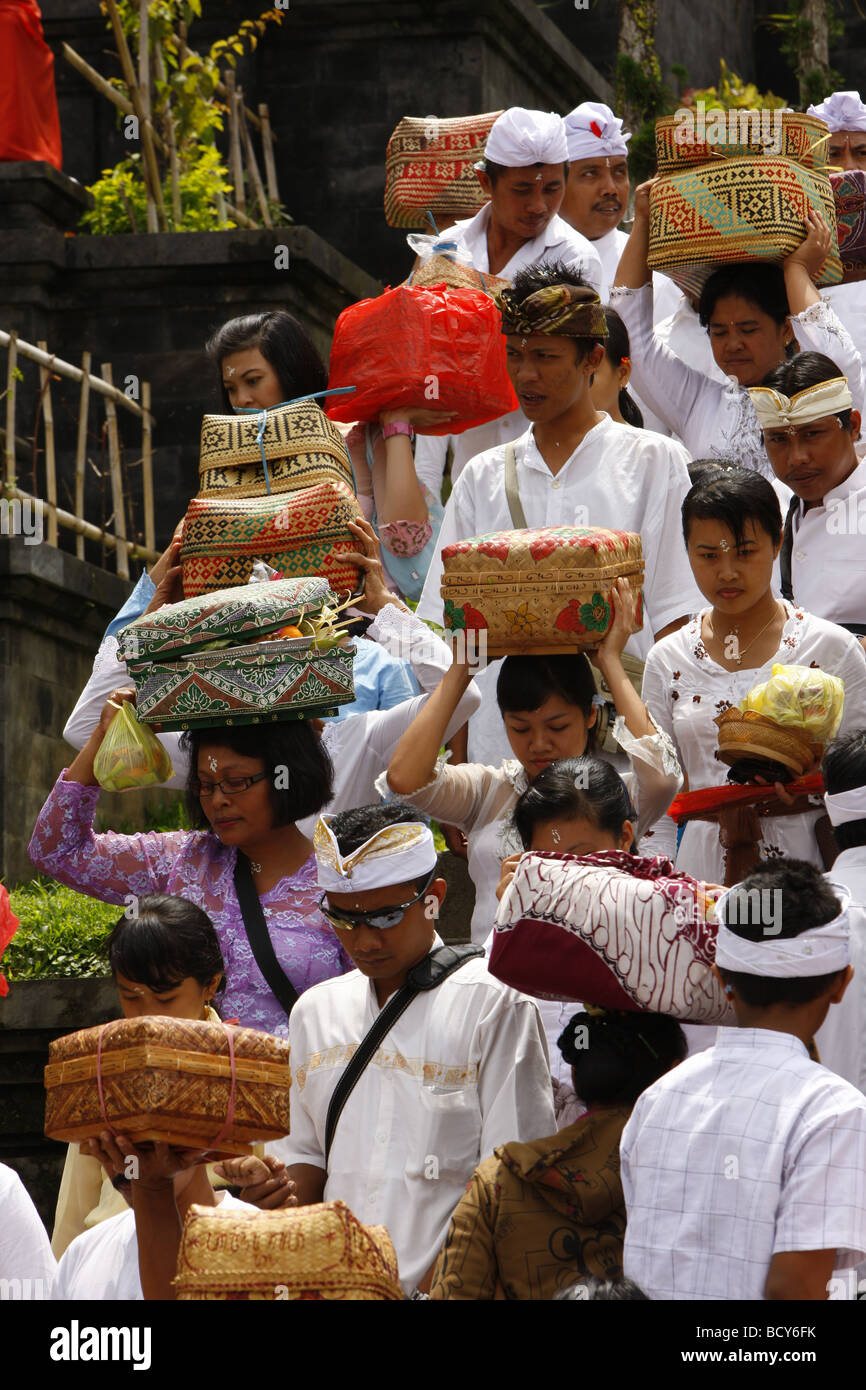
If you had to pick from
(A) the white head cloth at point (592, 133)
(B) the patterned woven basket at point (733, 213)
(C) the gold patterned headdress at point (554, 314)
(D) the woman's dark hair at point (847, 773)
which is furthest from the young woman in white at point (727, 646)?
(A) the white head cloth at point (592, 133)

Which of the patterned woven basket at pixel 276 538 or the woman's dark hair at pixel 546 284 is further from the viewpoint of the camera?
the woman's dark hair at pixel 546 284

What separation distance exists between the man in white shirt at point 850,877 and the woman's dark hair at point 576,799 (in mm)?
480

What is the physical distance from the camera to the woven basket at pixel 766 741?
17.5ft

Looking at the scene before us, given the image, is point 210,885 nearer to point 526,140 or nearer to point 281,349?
point 281,349

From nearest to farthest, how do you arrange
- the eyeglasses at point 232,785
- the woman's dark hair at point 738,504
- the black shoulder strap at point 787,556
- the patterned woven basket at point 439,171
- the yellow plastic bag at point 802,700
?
the yellow plastic bag at point 802,700, the eyeglasses at point 232,785, the woman's dark hair at point 738,504, the black shoulder strap at point 787,556, the patterned woven basket at point 439,171

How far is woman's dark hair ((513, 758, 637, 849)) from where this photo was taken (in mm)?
5062

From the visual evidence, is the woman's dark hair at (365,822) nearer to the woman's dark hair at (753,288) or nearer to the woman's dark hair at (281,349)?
the woman's dark hair at (281,349)

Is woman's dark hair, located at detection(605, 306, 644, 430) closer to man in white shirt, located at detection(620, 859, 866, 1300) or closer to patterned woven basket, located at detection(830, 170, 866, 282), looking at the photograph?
patterned woven basket, located at detection(830, 170, 866, 282)

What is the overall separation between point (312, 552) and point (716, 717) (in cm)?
133

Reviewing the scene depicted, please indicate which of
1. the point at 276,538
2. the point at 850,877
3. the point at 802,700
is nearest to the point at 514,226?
the point at 276,538

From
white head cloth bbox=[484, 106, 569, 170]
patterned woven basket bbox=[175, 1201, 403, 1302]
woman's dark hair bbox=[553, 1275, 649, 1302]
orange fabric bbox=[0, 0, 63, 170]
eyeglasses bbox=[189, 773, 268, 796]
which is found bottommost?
woman's dark hair bbox=[553, 1275, 649, 1302]

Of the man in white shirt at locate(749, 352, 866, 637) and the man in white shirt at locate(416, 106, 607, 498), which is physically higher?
the man in white shirt at locate(416, 106, 607, 498)

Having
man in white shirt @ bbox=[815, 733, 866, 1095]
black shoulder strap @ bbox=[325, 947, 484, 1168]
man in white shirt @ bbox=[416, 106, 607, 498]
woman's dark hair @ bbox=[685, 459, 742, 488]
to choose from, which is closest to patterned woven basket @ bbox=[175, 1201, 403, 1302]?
black shoulder strap @ bbox=[325, 947, 484, 1168]

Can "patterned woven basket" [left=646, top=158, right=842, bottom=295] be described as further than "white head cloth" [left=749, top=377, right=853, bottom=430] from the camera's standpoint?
Yes
